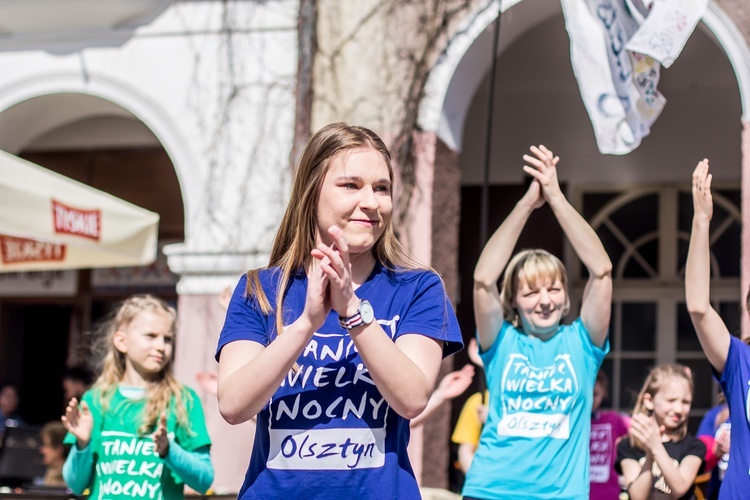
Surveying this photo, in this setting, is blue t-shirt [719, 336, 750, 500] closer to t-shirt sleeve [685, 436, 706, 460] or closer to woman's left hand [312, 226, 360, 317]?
t-shirt sleeve [685, 436, 706, 460]

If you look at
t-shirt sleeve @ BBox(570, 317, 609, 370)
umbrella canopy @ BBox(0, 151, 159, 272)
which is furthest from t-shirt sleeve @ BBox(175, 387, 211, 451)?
umbrella canopy @ BBox(0, 151, 159, 272)

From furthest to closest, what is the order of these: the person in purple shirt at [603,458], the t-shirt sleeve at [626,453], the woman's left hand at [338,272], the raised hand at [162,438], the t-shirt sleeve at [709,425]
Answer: the t-shirt sleeve at [709,425]
the person in purple shirt at [603,458]
the t-shirt sleeve at [626,453]
the raised hand at [162,438]
the woman's left hand at [338,272]

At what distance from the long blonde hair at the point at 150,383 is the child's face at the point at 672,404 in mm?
1823

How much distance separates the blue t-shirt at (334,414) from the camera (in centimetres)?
204

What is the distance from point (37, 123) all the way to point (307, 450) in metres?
6.83

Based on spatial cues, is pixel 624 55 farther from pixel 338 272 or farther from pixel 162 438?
pixel 338 272

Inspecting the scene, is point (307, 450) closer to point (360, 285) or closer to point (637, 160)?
point (360, 285)

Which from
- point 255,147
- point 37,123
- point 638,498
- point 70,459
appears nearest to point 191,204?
point 255,147

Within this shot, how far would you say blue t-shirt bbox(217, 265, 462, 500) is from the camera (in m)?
2.04

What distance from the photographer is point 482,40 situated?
6781mm

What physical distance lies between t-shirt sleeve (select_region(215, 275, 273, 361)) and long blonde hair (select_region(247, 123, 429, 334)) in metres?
0.01

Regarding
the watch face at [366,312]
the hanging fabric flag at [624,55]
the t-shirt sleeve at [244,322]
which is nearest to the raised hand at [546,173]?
the hanging fabric flag at [624,55]

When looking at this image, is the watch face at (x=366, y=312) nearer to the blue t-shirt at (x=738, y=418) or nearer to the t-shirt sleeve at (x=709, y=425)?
the blue t-shirt at (x=738, y=418)

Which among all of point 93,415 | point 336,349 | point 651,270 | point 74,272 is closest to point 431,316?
point 336,349
